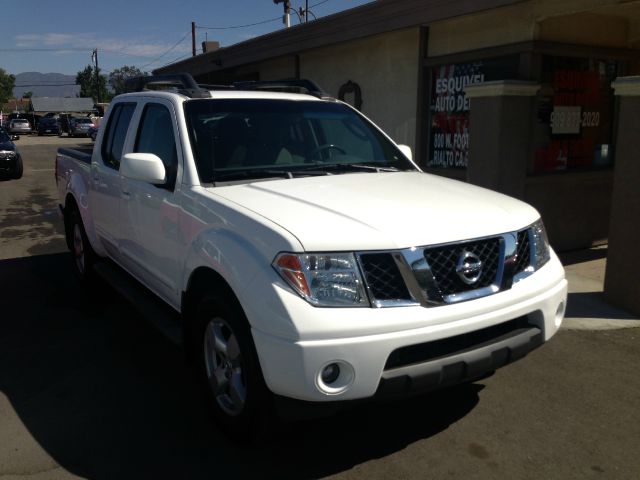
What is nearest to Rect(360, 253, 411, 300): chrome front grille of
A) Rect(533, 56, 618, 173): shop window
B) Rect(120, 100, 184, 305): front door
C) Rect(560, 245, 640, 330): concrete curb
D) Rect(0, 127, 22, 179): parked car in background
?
Rect(120, 100, 184, 305): front door

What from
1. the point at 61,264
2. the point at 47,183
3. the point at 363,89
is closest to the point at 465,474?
the point at 61,264

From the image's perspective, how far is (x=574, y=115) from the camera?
25.9ft

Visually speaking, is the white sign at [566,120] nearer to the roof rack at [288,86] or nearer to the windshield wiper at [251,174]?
the roof rack at [288,86]

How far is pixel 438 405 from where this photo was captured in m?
3.71

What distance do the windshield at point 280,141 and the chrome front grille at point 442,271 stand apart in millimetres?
1260

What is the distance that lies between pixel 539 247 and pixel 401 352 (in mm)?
1177

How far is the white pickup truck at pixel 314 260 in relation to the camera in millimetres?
2666

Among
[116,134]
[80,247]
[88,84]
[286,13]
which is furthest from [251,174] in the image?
[88,84]

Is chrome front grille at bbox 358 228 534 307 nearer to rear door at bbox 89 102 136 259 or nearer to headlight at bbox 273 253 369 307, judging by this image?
headlight at bbox 273 253 369 307

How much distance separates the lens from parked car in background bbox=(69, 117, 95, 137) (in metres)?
42.7

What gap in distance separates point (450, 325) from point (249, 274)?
96 centimetres

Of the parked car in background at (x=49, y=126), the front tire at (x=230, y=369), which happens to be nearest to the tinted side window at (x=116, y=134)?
the front tire at (x=230, y=369)

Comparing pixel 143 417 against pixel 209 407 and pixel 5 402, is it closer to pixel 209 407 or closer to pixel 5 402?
pixel 209 407

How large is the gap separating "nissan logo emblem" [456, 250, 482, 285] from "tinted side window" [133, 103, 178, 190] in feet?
6.03
